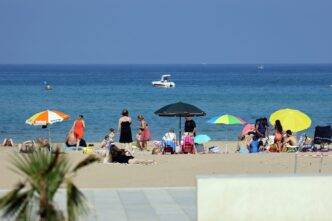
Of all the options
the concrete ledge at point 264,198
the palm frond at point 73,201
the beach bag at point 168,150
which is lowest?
the beach bag at point 168,150

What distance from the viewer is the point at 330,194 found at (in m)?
10.5

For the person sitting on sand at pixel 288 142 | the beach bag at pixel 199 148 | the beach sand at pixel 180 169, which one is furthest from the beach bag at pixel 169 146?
the person sitting on sand at pixel 288 142

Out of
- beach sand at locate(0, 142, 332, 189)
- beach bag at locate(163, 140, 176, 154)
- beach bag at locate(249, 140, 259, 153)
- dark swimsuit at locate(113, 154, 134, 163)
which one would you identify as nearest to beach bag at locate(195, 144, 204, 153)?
beach bag at locate(163, 140, 176, 154)

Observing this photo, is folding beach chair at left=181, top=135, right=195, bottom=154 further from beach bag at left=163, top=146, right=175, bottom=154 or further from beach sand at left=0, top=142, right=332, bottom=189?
beach sand at left=0, top=142, right=332, bottom=189

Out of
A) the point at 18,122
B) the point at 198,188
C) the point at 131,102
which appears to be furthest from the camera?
the point at 131,102

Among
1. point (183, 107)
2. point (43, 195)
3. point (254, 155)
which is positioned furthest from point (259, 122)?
point (43, 195)

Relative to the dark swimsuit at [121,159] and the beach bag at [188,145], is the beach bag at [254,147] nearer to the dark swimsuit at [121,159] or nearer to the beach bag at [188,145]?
the beach bag at [188,145]

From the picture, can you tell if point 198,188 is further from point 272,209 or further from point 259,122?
point 259,122

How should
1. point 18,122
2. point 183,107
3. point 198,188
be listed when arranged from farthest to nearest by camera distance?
point 18,122
point 183,107
point 198,188

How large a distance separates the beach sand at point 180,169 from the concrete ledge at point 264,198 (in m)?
4.63

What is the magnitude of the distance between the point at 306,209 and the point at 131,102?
6134cm

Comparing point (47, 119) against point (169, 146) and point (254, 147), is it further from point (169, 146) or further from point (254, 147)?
point (254, 147)

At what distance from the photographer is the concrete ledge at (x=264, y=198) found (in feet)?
33.7

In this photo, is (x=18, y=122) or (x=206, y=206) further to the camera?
(x=18, y=122)
